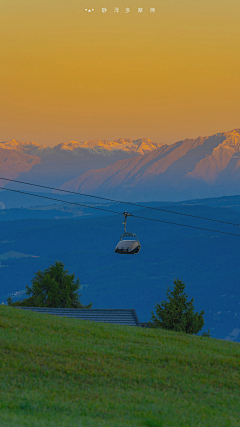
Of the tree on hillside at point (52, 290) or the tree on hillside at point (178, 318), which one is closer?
the tree on hillside at point (178, 318)

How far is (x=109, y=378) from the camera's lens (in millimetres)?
16891

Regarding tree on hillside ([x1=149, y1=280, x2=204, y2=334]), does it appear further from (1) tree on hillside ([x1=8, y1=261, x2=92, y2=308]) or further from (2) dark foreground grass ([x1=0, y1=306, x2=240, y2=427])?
(1) tree on hillside ([x1=8, y1=261, x2=92, y2=308])

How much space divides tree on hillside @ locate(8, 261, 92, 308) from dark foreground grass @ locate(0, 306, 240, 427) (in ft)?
108

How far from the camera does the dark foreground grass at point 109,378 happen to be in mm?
13508

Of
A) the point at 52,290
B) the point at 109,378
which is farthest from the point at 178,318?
the point at 52,290

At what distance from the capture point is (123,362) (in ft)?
62.0

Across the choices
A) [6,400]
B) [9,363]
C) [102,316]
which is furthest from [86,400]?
[102,316]

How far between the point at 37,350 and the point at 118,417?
666 centimetres

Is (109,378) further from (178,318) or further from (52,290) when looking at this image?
(52,290)

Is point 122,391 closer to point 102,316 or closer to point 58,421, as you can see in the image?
point 58,421

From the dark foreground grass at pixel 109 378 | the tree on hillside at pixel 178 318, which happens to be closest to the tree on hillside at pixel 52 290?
the tree on hillside at pixel 178 318

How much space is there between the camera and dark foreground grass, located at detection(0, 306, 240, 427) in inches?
532

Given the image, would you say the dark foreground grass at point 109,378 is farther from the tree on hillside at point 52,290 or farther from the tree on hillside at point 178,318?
the tree on hillside at point 52,290

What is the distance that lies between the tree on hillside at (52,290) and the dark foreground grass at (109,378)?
33.0 metres
